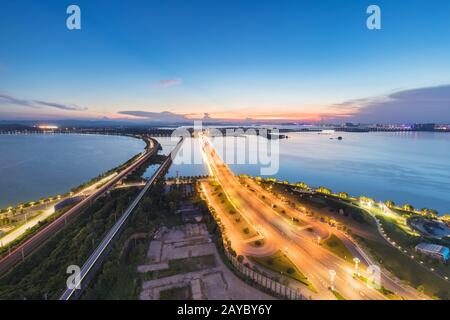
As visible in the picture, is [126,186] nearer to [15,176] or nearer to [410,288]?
[15,176]

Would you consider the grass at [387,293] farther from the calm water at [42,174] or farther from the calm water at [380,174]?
the calm water at [42,174]

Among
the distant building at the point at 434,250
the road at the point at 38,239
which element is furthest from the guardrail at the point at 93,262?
the distant building at the point at 434,250

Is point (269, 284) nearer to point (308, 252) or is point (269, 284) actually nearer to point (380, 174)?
point (308, 252)

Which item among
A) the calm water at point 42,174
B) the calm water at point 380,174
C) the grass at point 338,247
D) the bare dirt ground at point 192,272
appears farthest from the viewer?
the calm water at point 380,174

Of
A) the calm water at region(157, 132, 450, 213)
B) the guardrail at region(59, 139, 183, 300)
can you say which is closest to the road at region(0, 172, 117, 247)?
the guardrail at region(59, 139, 183, 300)

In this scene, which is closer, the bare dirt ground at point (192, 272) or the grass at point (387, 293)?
the grass at point (387, 293)

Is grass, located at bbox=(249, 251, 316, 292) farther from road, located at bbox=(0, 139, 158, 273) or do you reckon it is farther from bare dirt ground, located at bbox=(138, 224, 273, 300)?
road, located at bbox=(0, 139, 158, 273)

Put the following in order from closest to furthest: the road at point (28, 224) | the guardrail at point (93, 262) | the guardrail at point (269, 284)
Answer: the guardrail at point (93, 262)
the guardrail at point (269, 284)
the road at point (28, 224)

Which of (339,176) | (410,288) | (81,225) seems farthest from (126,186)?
(339,176)
